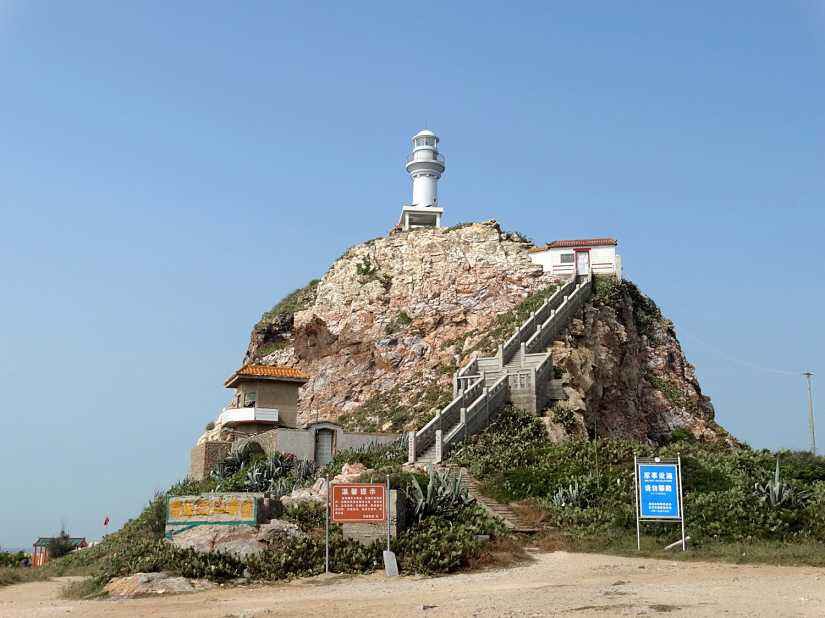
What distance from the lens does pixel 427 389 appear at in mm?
46000

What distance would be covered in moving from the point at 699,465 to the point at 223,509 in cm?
1378

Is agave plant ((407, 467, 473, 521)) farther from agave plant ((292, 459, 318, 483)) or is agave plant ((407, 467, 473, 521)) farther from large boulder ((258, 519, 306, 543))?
agave plant ((292, 459, 318, 483))

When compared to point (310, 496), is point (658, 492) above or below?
above

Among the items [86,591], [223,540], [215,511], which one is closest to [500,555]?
[223,540]

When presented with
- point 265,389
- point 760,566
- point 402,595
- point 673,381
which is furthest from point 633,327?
point 402,595

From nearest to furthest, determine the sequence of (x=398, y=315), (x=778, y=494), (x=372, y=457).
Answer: (x=778, y=494) < (x=372, y=457) < (x=398, y=315)

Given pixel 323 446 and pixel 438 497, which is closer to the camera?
pixel 438 497

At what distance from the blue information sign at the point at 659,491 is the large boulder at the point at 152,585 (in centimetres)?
978

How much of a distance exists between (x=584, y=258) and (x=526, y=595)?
3866 cm

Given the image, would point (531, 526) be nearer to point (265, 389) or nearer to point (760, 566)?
point (760, 566)

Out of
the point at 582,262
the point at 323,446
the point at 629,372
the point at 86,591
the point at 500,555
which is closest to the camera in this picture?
the point at 86,591

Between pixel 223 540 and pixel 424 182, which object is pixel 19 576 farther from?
pixel 424 182

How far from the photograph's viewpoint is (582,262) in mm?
51062

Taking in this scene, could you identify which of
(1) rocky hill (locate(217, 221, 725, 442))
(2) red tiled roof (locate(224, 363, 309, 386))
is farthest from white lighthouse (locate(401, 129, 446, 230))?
(2) red tiled roof (locate(224, 363, 309, 386))
